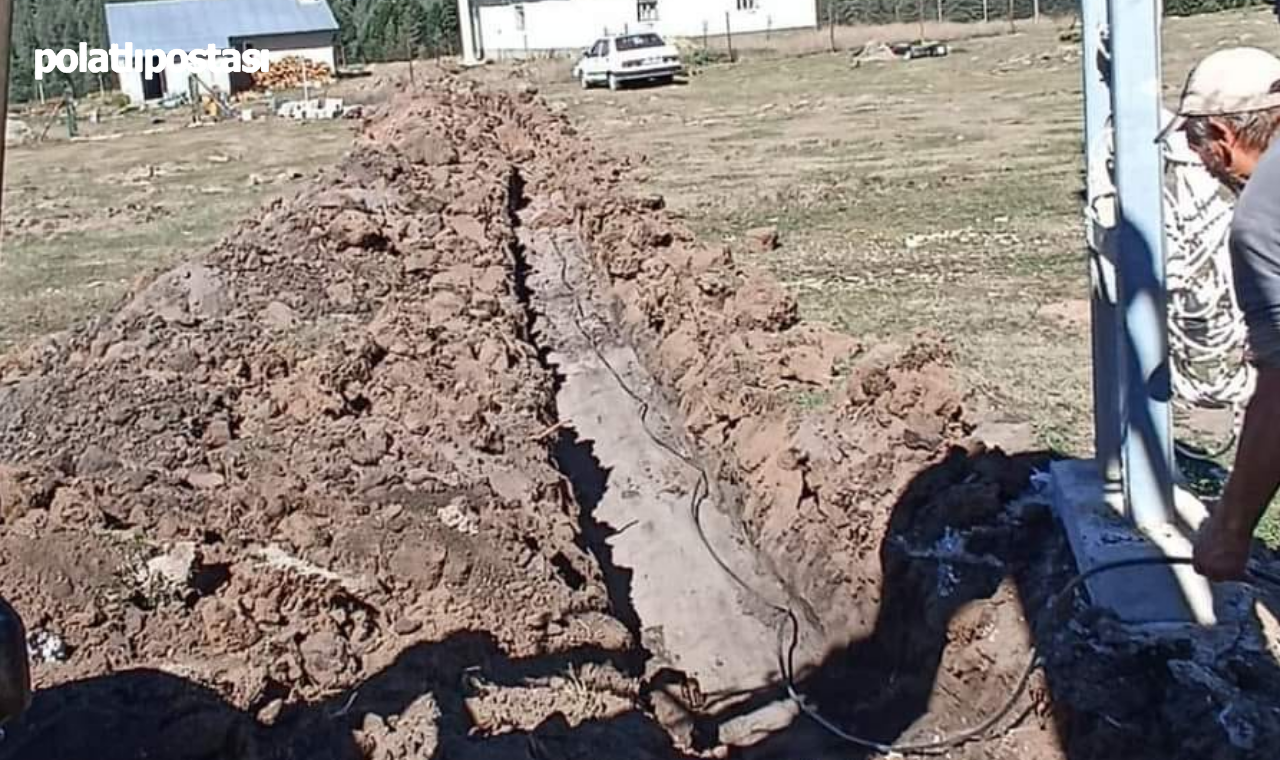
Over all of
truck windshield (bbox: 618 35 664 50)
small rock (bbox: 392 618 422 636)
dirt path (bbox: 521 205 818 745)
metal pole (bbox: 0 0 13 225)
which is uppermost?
truck windshield (bbox: 618 35 664 50)

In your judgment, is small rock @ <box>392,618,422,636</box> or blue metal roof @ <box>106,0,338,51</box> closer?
small rock @ <box>392,618,422,636</box>

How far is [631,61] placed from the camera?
35375 millimetres

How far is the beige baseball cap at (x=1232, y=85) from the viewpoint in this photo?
3584 millimetres

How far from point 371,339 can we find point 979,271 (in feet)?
16.5

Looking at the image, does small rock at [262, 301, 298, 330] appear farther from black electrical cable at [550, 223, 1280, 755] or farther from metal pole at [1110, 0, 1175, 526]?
metal pole at [1110, 0, 1175, 526]

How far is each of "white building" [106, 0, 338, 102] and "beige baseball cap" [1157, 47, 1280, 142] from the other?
42589mm

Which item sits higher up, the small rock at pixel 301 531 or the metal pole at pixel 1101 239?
the metal pole at pixel 1101 239

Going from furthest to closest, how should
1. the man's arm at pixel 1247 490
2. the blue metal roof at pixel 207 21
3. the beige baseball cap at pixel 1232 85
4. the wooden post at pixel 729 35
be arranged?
the blue metal roof at pixel 207 21
the wooden post at pixel 729 35
the beige baseball cap at pixel 1232 85
the man's arm at pixel 1247 490

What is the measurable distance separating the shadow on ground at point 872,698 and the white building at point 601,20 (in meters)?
39.6

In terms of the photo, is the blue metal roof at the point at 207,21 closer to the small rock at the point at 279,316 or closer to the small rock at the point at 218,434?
the small rock at the point at 279,316

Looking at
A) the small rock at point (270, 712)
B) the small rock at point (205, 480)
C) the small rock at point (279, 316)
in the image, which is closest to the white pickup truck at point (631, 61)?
the small rock at point (279, 316)

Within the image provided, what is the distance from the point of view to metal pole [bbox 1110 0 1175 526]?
4.87 m

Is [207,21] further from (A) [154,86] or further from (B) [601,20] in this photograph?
(B) [601,20]

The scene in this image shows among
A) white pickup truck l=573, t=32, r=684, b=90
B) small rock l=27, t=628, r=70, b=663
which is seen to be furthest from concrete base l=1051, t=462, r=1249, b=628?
white pickup truck l=573, t=32, r=684, b=90
